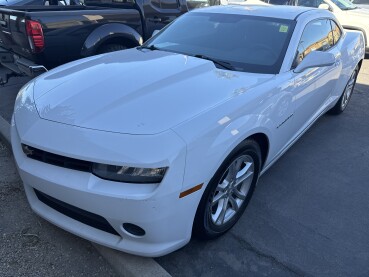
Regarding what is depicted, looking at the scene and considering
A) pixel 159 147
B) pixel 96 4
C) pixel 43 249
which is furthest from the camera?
pixel 96 4

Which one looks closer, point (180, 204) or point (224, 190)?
point (180, 204)

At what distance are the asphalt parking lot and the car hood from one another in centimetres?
95

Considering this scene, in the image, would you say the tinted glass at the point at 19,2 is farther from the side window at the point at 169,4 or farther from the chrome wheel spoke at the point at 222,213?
the chrome wheel spoke at the point at 222,213

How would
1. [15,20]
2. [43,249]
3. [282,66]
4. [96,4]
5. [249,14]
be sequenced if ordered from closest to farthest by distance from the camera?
[43,249]
[282,66]
[249,14]
[15,20]
[96,4]

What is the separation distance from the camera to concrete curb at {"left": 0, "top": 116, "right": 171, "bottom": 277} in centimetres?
218

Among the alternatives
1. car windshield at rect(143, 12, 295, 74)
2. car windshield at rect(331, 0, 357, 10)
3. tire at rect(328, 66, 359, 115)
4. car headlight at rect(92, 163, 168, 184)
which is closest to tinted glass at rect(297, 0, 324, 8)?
car windshield at rect(331, 0, 357, 10)

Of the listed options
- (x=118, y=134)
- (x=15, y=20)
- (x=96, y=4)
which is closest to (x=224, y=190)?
(x=118, y=134)

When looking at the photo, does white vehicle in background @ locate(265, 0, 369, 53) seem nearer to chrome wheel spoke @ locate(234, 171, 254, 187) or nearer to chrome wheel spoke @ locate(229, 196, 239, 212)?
chrome wheel spoke @ locate(234, 171, 254, 187)

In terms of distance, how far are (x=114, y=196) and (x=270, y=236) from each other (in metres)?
1.38

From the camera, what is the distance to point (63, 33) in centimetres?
437

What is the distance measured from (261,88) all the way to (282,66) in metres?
0.49

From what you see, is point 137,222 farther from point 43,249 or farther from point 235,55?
point 235,55

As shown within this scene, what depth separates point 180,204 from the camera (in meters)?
2.02

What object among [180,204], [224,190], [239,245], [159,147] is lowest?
[239,245]
